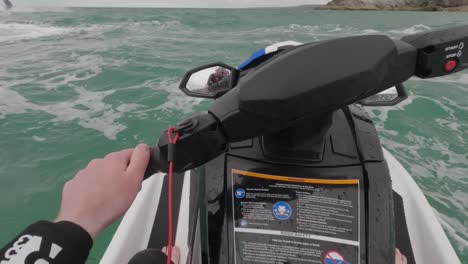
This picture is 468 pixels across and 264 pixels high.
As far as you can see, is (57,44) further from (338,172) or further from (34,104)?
(338,172)

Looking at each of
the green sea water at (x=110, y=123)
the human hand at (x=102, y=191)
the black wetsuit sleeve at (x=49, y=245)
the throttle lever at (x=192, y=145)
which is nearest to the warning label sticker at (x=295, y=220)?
the throttle lever at (x=192, y=145)

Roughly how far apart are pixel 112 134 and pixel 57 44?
861 centimetres

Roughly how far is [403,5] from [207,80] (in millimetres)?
68120

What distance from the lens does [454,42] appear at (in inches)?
33.2

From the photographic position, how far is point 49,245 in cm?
62

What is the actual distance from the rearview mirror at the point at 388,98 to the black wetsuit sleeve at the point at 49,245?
3.82ft

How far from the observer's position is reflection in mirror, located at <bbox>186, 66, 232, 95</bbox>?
4.55ft

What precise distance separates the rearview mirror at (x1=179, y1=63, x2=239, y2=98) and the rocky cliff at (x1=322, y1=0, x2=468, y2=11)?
6254 centimetres

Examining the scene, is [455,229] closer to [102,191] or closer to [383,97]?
[383,97]

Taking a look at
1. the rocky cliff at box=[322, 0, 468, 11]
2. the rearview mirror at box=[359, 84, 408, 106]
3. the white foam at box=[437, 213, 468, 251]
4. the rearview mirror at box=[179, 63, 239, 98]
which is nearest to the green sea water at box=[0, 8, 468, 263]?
the white foam at box=[437, 213, 468, 251]

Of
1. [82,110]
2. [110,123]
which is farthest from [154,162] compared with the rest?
[82,110]

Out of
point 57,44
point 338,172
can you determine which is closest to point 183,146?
point 338,172

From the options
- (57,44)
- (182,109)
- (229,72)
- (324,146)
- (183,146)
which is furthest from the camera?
(57,44)

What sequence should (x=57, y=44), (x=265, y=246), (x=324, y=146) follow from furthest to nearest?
(x=57, y=44)
(x=324, y=146)
(x=265, y=246)
